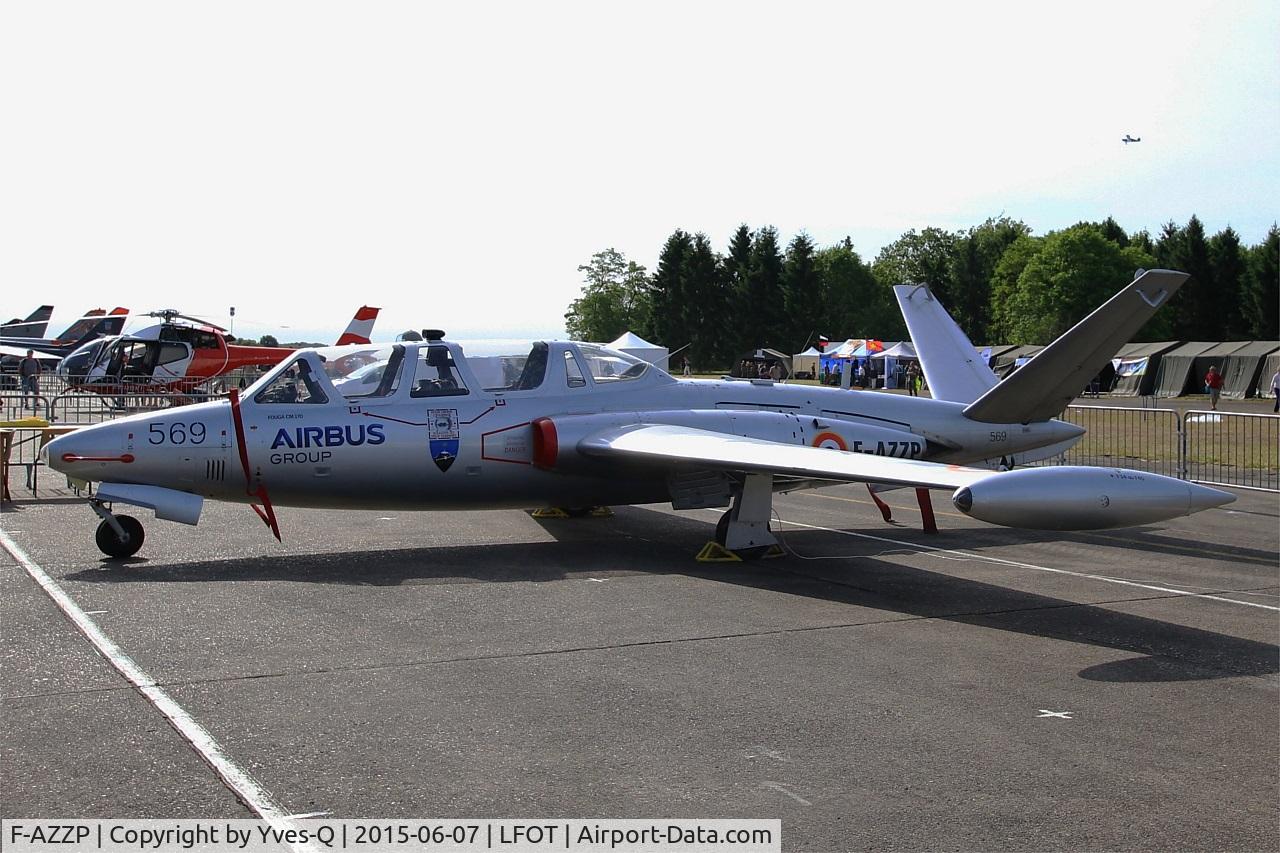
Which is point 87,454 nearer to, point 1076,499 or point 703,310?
point 1076,499

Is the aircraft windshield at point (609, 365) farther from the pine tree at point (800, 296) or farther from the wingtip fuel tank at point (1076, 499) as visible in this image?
the pine tree at point (800, 296)

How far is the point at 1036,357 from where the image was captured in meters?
13.8

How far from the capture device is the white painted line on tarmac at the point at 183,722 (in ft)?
16.1

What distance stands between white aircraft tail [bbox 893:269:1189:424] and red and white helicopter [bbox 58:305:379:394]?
87.5 feet

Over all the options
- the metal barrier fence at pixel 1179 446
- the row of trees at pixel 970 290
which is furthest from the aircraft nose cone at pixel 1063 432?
the row of trees at pixel 970 290

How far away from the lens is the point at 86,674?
695 centimetres

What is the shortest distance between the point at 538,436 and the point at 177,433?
3523 millimetres

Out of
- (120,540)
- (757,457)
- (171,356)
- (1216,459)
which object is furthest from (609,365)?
(171,356)

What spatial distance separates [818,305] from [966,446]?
85863 millimetres

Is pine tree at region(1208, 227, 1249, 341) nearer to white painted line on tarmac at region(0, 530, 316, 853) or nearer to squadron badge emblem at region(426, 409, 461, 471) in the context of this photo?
squadron badge emblem at region(426, 409, 461, 471)

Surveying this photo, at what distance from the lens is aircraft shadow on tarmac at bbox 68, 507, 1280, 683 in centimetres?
824

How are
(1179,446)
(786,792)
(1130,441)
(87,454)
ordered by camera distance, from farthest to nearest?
(1130,441) < (1179,446) < (87,454) < (786,792)

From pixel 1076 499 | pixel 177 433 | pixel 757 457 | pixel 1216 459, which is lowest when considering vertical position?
pixel 1216 459

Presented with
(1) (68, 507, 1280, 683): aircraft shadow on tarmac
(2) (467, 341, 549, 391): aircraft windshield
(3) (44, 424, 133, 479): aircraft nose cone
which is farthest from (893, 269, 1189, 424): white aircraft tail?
(3) (44, 424, 133, 479): aircraft nose cone
